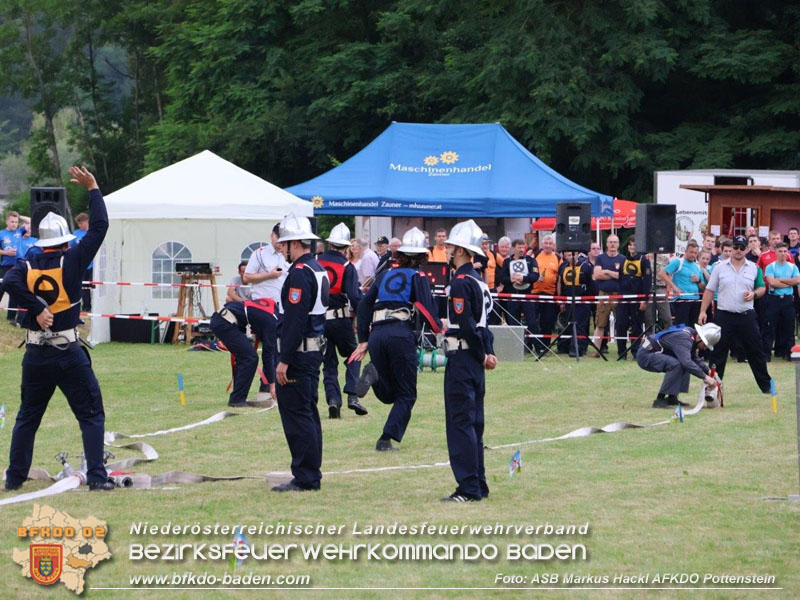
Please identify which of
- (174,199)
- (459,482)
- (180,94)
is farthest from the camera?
(180,94)

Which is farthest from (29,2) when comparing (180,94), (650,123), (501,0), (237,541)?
(237,541)

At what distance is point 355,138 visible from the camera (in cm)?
4378

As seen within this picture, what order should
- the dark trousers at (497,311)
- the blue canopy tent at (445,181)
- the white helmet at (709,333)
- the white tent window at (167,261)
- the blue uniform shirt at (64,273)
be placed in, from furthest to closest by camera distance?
the blue canopy tent at (445,181), the white tent window at (167,261), the dark trousers at (497,311), the white helmet at (709,333), the blue uniform shirt at (64,273)

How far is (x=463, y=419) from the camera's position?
9.79 m

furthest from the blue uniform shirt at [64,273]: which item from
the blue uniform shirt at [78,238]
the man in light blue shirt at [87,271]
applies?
the man in light blue shirt at [87,271]

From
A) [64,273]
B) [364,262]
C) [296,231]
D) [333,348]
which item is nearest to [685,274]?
[364,262]

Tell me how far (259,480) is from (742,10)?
32444 mm

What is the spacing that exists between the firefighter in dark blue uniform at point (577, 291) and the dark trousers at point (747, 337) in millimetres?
5787

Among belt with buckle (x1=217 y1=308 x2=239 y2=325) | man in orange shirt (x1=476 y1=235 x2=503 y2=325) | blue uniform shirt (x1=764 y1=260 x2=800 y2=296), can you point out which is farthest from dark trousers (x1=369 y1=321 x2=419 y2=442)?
man in orange shirt (x1=476 y1=235 x2=503 y2=325)

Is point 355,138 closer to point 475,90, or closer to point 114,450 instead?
point 475,90

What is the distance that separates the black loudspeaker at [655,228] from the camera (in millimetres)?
21734

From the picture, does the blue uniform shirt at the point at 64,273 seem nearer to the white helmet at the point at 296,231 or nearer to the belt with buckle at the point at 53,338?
the belt with buckle at the point at 53,338

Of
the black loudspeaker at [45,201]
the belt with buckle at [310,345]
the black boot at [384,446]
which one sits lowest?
the black boot at [384,446]

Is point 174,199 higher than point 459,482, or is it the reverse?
point 174,199
